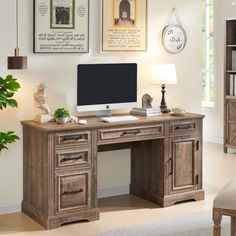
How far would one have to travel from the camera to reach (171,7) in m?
5.63

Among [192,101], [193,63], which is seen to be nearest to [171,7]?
[193,63]

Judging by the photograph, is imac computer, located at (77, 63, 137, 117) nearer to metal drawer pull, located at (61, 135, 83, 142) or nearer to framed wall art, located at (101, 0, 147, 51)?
framed wall art, located at (101, 0, 147, 51)

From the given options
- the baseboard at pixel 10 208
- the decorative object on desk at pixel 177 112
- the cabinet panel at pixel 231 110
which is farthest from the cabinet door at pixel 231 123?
the baseboard at pixel 10 208

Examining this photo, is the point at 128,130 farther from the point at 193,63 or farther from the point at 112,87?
the point at 193,63

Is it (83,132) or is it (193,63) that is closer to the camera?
(83,132)

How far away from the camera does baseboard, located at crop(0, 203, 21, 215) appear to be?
16.0 feet

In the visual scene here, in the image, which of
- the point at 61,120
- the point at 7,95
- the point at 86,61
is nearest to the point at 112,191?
the point at 61,120

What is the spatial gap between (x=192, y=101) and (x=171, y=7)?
3.32ft

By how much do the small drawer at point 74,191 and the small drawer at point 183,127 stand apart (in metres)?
0.95

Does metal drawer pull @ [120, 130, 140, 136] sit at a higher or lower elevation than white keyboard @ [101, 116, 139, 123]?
lower

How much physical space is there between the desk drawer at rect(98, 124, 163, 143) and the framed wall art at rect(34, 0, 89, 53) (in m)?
0.88

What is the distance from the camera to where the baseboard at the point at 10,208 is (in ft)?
16.0

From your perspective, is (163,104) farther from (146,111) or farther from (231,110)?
(231,110)

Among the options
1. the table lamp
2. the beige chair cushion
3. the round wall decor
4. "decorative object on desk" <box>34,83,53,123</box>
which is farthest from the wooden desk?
the beige chair cushion
